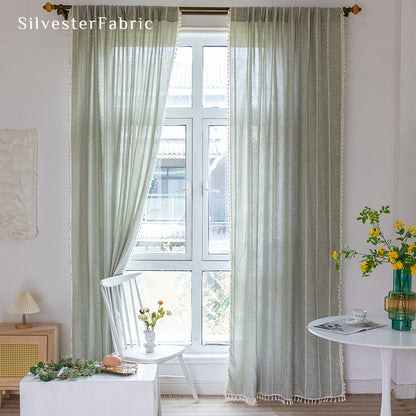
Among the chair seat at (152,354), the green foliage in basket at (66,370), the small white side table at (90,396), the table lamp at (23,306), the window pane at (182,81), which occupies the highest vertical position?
the window pane at (182,81)

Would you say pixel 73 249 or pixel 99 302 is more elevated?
→ pixel 73 249

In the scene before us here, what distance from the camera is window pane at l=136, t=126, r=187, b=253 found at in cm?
368

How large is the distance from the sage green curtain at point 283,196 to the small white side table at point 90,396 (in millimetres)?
921

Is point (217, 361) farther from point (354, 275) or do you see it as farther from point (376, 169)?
point (376, 169)

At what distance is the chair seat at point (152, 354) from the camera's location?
10.2 feet

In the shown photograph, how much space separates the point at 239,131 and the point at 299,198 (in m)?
0.60

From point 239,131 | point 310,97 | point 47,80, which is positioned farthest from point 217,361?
point 47,80

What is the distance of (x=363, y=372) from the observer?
11.9 feet

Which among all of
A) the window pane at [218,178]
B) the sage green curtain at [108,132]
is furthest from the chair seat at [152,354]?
the window pane at [218,178]

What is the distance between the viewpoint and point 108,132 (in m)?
3.48

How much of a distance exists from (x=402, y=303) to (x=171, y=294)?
1608 mm

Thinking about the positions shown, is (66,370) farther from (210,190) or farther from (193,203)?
(210,190)

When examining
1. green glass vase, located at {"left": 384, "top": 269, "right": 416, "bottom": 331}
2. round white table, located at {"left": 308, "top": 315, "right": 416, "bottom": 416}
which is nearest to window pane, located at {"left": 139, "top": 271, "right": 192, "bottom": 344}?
round white table, located at {"left": 308, "top": 315, "right": 416, "bottom": 416}

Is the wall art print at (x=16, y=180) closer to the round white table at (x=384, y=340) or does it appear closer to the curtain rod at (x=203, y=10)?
the curtain rod at (x=203, y=10)
